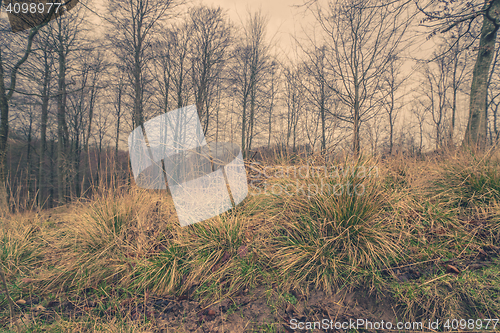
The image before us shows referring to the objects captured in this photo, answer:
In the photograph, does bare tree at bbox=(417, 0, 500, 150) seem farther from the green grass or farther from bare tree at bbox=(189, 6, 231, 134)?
bare tree at bbox=(189, 6, 231, 134)

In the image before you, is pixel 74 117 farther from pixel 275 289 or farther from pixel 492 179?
pixel 492 179

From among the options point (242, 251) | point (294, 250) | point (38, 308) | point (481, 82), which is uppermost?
point (481, 82)

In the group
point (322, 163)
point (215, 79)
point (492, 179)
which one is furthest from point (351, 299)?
point (215, 79)

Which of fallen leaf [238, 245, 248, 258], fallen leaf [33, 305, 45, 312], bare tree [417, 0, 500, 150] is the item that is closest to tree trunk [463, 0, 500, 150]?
bare tree [417, 0, 500, 150]

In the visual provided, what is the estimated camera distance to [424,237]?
236 cm

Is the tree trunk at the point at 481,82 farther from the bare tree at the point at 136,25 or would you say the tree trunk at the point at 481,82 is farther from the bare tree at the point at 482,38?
the bare tree at the point at 136,25

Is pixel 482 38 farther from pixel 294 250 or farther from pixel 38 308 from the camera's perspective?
pixel 38 308

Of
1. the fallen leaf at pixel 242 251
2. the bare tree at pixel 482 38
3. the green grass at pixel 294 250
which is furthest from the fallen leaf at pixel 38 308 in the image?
the bare tree at pixel 482 38

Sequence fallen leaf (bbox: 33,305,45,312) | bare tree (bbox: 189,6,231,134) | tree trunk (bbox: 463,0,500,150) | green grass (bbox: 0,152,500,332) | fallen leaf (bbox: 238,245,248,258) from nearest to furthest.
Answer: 1. green grass (bbox: 0,152,500,332)
2. fallen leaf (bbox: 33,305,45,312)
3. fallen leaf (bbox: 238,245,248,258)
4. tree trunk (bbox: 463,0,500,150)
5. bare tree (bbox: 189,6,231,134)

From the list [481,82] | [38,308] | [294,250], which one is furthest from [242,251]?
[481,82]

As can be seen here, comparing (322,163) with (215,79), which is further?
(215,79)

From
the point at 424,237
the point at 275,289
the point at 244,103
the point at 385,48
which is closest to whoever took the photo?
the point at 275,289

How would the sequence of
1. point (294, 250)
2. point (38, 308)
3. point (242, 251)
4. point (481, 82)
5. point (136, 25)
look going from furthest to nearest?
point (136, 25)
point (481, 82)
point (242, 251)
point (38, 308)
point (294, 250)

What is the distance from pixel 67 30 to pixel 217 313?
45.9 feet
